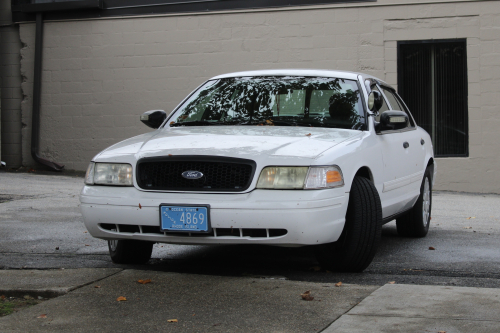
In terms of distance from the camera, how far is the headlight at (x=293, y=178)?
4.55 metres

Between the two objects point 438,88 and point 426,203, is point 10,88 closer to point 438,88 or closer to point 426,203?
point 438,88

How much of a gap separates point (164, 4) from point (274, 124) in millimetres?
8382

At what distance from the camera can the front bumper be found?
4508 millimetres

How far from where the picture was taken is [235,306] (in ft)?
13.5

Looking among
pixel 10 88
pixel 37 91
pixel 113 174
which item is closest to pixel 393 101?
pixel 113 174

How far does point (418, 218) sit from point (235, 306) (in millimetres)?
3339

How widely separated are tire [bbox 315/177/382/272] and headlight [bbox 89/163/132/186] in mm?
1417

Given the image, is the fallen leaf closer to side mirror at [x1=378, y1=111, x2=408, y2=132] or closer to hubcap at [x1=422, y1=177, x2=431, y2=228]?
side mirror at [x1=378, y1=111, x2=408, y2=132]

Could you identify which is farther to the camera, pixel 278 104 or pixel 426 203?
pixel 426 203

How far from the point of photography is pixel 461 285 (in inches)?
190

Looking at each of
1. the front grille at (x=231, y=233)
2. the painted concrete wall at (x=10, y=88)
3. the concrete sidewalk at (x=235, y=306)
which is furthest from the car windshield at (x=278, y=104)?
the painted concrete wall at (x=10, y=88)

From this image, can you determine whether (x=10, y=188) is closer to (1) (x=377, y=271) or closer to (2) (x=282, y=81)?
(2) (x=282, y=81)

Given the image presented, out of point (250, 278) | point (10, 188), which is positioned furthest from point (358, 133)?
point (10, 188)

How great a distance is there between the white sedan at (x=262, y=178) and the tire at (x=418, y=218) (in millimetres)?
1011
